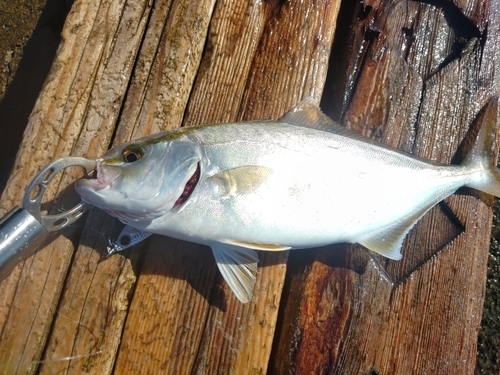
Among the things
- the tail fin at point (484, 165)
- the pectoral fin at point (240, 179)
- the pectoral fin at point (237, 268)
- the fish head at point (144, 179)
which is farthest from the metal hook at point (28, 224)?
the tail fin at point (484, 165)

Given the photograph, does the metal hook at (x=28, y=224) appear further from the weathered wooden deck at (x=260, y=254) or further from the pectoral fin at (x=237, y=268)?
the pectoral fin at (x=237, y=268)

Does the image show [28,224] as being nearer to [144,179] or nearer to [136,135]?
[144,179]

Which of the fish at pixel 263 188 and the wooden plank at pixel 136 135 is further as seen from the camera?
the wooden plank at pixel 136 135

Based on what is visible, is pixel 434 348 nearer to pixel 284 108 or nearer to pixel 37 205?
pixel 284 108

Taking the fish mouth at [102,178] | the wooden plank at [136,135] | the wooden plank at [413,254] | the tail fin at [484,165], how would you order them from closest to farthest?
the fish mouth at [102,178], the wooden plank at [136,135], the wooden plank at [413,254], the tail fin at [484,165]

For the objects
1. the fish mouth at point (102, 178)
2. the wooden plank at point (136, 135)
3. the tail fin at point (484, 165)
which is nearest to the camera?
the fish mouth at point (102, 178)

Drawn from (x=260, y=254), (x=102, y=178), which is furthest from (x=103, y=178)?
(x=260, y=254)

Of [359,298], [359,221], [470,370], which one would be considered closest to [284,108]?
[359,221]
